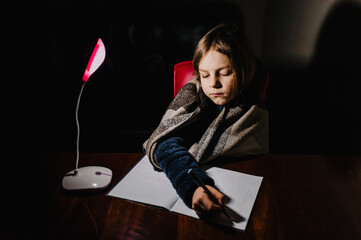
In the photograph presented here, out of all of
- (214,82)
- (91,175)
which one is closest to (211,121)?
(214,82)

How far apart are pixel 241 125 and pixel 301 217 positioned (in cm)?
35

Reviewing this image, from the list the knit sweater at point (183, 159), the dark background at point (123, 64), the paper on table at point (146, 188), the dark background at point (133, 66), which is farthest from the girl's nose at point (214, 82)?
the dark background at point (123, 64)

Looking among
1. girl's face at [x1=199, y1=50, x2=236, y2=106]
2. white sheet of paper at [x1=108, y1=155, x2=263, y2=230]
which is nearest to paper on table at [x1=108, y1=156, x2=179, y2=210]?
white sheet of paper at [x1=108, y1=155, x2=263, y2=230]

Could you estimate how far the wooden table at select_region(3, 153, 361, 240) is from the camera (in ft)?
2.07

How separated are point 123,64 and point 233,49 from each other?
134 cm

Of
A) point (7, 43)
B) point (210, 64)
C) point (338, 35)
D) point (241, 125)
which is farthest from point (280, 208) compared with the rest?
point (7, 43)

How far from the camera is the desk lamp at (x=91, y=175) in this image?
77 centimetres

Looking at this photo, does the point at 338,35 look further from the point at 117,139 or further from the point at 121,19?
the point at 121,19

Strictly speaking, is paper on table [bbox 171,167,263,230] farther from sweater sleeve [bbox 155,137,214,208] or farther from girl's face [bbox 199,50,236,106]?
girl's face [bbox 199,50,236,106]

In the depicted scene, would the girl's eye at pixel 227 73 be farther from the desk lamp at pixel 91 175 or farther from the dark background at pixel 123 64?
the dark background at pixel 123 64

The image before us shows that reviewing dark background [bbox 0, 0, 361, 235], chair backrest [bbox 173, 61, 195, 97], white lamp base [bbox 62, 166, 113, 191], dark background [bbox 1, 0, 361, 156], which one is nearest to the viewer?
white lamp base [bbox 62, 166, 113, 191]

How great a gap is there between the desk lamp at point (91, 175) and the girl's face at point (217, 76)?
291 mm

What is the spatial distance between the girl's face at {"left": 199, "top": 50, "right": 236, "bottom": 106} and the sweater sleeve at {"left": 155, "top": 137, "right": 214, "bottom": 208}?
193mm

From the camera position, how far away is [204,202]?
0.67 metres
